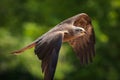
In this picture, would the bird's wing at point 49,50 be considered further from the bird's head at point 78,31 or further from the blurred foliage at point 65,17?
the blurred foliage at point 65,17

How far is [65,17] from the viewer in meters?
18.2

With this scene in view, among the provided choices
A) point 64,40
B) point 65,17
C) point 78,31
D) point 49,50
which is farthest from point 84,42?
point 65,17

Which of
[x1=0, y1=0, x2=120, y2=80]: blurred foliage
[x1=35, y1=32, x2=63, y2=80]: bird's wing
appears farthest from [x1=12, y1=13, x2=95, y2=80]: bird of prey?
[x1=0, y1=0, x2=120, y2=80]: blurred foliage

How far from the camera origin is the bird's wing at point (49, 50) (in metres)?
7.14

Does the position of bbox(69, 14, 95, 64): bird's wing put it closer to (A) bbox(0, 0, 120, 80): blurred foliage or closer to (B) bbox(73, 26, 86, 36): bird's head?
(B) bbox(73, 26, 86, 36): bird's head

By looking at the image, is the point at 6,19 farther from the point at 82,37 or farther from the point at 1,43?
the point at 82,37

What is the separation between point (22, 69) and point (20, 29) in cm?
247

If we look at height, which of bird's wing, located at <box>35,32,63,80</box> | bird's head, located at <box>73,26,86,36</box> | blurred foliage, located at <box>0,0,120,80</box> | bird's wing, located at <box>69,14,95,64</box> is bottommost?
blurred foliage, located at <box>0,0,120,80</box>

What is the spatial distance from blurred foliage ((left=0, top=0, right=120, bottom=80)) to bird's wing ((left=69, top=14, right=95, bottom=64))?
7.25 meters

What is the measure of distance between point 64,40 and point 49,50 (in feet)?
2.12

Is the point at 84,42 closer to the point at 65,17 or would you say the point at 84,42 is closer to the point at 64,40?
the point at 64,40

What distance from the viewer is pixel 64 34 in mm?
7945

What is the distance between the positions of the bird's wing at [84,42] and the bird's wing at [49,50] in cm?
114

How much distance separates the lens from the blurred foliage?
16.9m
